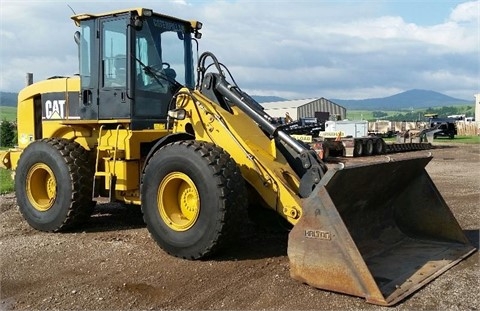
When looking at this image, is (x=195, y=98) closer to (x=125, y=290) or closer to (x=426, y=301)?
(x=125, y=290)

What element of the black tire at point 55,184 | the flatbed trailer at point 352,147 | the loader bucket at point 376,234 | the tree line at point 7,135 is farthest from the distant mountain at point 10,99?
→ the flatbed trailer at point 352,147

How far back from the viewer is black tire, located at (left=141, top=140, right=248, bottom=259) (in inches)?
209

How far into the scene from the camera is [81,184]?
22.6 ft

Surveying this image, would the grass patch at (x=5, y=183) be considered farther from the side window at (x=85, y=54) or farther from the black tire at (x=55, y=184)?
the side window at (x=85, y=54)

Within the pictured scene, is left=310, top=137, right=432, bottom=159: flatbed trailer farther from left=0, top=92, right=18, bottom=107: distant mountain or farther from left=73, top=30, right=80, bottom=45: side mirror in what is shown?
left=73, top=30, right=80, bottom=45: side mirror

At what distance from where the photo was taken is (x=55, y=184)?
23.1 feet

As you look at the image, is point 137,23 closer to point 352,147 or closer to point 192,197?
point 192,197

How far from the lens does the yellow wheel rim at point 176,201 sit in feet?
18.8

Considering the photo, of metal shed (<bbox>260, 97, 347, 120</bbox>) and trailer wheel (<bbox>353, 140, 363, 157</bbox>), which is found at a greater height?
metal shed (<bbox>260, 97, 347, 120</bbox>)

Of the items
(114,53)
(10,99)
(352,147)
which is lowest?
(352,147)

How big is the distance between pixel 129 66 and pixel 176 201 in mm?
1997

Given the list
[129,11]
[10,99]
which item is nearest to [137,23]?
[129,11]

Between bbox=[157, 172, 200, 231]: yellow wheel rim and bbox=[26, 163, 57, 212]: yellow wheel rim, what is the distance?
217 centimetres

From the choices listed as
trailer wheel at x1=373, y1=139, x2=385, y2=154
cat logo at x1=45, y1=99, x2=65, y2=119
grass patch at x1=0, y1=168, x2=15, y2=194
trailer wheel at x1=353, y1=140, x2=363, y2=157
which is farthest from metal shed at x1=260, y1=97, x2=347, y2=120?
cat logo at x1=45, y1=99, x2=65, y2=119
